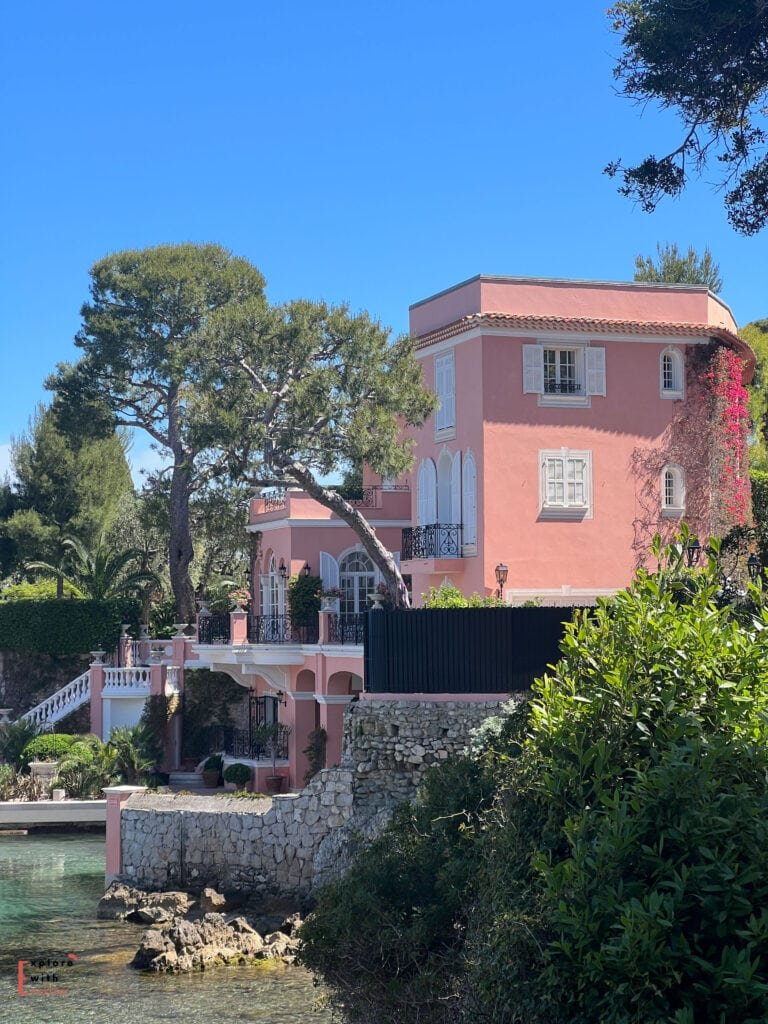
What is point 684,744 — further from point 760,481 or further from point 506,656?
point 760,481

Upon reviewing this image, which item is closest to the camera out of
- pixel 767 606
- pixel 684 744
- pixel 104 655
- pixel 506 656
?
pixel 684 744

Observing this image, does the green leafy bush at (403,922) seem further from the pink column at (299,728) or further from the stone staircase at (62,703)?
the stone staircase at (62,703)

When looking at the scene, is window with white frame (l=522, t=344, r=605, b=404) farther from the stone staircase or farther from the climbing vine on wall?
the stone staircase

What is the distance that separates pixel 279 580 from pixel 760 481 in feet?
49.0

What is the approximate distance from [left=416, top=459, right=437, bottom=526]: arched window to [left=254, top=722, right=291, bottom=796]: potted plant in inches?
244

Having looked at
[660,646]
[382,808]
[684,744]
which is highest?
[660,646]

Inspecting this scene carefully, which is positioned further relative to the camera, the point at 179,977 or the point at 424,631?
the point at 424,631

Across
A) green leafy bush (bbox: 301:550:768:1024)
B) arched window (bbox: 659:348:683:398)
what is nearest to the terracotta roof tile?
arched window (bbox: 659:348:683:398)

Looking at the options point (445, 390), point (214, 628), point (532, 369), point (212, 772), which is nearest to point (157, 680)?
point (214, 628)

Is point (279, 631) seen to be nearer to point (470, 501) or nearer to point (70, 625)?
point (470, 501)

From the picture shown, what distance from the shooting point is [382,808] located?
73.5 feet

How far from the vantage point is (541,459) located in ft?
102

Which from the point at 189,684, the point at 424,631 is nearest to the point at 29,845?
the point at 189,684

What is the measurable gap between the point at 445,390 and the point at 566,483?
379cm
